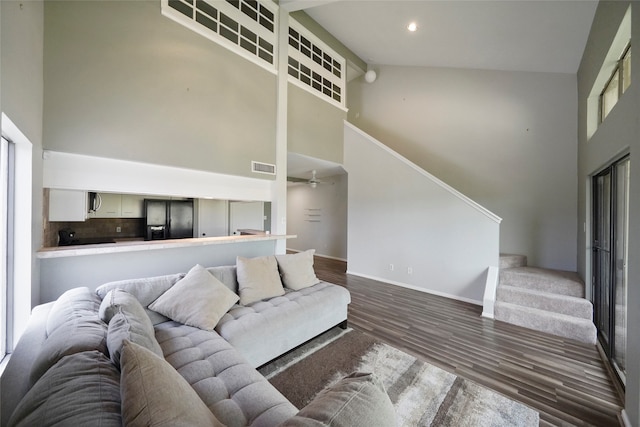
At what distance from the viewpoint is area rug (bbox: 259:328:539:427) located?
1.67 meters

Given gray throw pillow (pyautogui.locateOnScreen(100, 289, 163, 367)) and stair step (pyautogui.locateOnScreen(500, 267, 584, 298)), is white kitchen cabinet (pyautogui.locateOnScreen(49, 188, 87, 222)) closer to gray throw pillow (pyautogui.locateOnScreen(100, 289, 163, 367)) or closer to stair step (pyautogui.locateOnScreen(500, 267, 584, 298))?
gray throw pillow (pyautogui.locateOnScreen(100, 289, 163, 367))

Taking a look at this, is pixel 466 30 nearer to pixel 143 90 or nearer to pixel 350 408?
pixel 143 90

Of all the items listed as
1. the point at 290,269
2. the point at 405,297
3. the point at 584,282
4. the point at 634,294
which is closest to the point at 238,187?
the point at 290,269

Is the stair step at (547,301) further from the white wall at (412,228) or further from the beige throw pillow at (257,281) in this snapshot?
the beige throw pillow at (257,281)

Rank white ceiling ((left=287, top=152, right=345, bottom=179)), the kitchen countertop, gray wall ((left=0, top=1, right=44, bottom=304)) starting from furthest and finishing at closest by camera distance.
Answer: white ceiling ((left=287, top=152, right=345, bottom=179)) < the kitchen countertop < gray wall ((left=0, top=1, right=44, bottom=304))

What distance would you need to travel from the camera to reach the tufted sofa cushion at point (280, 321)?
196 centimetres

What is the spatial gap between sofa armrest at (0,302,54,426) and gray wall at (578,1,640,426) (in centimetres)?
318

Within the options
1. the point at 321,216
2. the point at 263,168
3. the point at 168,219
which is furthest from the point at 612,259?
the point at 168,219

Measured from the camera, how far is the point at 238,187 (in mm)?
3836

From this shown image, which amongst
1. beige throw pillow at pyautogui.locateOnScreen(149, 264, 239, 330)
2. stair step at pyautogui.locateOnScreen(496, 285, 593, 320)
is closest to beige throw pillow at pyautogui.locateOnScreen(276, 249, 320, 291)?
beige throw pillow at pyautogui.locateOnScreen(149, 264, 239, 330)

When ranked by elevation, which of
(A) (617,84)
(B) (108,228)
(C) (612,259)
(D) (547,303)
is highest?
(A) (617,84)

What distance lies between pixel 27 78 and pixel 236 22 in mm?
2788

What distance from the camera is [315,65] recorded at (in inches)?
191

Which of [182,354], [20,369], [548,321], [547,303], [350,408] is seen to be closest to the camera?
[350,408]
